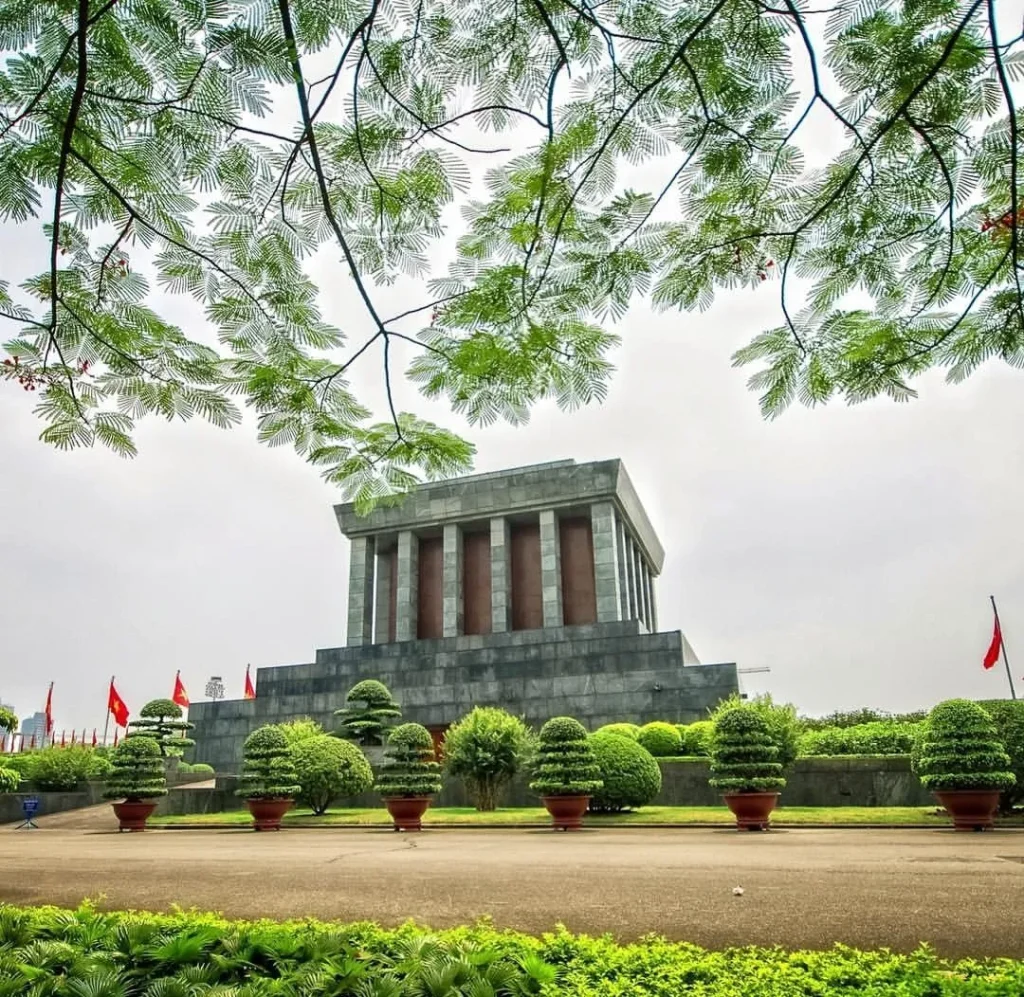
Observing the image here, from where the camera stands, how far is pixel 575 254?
3547 millimetres

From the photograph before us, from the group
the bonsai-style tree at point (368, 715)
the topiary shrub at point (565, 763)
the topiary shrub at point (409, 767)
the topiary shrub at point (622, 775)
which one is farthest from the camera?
the bonsai-style tree at point (368, 715)

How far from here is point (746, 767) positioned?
1045cm

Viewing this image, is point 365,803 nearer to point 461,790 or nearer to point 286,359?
point 461,790

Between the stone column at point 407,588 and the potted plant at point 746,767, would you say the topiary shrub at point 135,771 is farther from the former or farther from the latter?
the stone column at point 407,588

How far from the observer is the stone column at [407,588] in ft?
91.9

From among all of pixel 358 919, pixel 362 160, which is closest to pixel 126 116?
pixel 362 160

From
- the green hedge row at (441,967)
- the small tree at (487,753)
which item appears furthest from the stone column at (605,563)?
the green hedge row at (441,967)

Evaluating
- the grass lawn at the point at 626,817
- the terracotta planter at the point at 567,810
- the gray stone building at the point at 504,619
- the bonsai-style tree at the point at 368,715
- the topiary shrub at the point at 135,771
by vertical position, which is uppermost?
the gray stone building at the point at 504,619

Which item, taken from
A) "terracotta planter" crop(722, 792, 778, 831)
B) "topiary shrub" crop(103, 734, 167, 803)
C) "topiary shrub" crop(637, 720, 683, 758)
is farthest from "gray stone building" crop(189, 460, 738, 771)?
"terracotta planter" crop(722, 792, 778, 831)

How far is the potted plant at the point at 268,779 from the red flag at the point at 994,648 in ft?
54.6

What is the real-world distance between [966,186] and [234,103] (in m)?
3.00

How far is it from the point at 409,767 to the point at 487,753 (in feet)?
8.04

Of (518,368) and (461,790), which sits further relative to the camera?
(461,790)

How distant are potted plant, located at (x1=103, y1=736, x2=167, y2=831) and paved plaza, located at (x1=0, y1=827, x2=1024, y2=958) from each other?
4.86 metres
